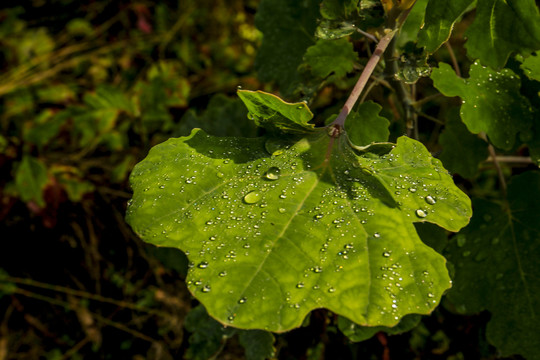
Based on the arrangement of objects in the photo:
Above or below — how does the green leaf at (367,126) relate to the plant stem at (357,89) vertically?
below

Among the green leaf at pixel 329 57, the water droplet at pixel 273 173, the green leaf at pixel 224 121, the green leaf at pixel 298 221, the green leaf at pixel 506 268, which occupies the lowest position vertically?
the green leaf at pixel 506 268

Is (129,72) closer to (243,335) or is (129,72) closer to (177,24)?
(177,24)

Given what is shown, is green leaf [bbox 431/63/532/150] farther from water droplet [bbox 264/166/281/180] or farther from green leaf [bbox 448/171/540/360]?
water droplet [bbox 264/166/281/180]

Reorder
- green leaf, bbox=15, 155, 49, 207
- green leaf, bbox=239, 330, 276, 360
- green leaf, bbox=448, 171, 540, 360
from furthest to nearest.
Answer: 1. green leaf, bbox=15, 155, 49, 207
2. green leaf, bbox=239, 330, 276, 360
3. green leaf, bbox=448, 171, 540, 360

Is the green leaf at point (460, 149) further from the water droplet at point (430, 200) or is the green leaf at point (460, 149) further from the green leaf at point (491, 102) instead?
the water droplet at point (430, 200)

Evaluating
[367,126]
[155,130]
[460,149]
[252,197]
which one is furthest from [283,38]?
[155,130]

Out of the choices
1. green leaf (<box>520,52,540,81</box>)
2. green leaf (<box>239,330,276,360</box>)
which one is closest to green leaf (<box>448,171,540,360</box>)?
green leaf (<box>520,52,540,81</box>)

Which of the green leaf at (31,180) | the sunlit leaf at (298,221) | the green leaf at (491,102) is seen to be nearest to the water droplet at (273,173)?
the sunlit leaf at (298,221)

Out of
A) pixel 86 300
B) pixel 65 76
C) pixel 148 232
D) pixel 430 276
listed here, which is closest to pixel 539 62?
pixel 430 276
